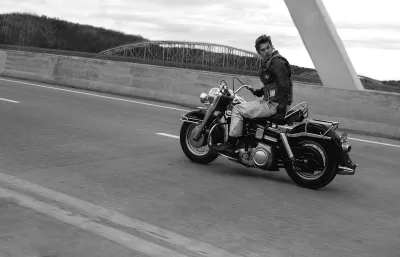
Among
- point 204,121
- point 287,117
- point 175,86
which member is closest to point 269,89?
point 287,117

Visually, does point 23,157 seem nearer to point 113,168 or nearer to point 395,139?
point 113,168

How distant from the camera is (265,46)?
284 inches

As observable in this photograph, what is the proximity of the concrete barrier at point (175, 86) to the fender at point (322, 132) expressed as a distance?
5.96 meters

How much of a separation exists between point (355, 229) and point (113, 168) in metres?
3.04

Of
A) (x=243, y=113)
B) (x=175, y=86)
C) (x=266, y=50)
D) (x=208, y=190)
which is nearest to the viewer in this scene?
(x=208, y=190)

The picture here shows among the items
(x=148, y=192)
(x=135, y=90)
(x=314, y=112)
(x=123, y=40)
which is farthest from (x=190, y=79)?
(x=123, y=40)

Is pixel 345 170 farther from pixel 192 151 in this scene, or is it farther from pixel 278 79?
pixel 192 151

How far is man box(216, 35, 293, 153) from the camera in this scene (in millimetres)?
7125

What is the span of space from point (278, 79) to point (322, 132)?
806mm

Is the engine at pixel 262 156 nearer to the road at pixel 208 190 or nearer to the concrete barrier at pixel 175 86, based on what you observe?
the road at pixel 208 190

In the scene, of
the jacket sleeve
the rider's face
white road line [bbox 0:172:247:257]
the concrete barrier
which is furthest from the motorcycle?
the concrete barrier

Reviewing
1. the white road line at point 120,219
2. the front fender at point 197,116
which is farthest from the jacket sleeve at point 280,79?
the white road line at point 120,219

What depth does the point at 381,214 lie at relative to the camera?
6.12 metres

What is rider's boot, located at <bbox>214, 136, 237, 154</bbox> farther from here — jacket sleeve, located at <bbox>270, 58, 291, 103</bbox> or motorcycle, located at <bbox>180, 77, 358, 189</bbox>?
jacket sleeve, located at <bbox>270, 58, 291, 103</bbox>
